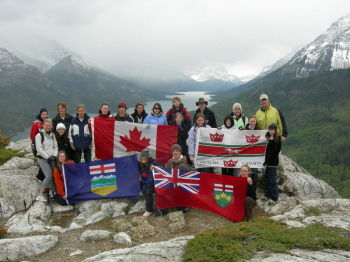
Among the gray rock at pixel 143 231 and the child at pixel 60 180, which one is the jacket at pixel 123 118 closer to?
the child at pixel 60 180

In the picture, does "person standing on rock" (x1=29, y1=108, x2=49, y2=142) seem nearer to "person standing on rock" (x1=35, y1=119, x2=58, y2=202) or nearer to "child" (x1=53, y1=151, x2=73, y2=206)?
"person standing on rock" (x1=35, y1=119, x2=58, y2=202)

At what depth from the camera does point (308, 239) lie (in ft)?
25.5

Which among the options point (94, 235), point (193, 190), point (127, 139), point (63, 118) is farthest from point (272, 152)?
point (63, 118)

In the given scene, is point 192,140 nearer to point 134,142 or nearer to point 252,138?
point 252,138

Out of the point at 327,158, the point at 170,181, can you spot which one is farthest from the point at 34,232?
the point at 327,158

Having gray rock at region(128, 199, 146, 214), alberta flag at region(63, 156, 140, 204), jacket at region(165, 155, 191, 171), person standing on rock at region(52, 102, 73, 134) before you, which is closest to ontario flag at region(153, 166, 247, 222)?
jacket at region(165, 155, 191, 171)

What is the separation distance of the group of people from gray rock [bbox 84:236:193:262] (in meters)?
3.72

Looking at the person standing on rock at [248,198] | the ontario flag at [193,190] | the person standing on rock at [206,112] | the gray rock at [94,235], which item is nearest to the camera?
the gray rock at [94,235]

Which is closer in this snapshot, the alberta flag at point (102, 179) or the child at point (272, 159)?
the child at point (272, 159)

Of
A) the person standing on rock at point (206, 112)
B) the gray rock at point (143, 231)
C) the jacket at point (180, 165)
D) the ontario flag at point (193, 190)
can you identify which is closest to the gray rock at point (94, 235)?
the gray rock at point (143, 231)

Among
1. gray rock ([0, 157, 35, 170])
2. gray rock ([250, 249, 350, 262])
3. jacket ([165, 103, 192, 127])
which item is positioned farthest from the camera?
gray rock ([0, 157, 35, 170])

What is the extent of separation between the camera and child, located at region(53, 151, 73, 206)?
12.4m

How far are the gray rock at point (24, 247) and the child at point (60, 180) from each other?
2.85 meters

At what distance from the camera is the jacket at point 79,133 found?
12.9m
